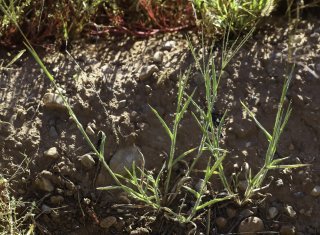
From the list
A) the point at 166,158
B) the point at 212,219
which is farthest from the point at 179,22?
the point at 212,219

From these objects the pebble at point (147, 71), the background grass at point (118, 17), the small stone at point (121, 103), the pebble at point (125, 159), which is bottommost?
the pebble at point (125, 159)

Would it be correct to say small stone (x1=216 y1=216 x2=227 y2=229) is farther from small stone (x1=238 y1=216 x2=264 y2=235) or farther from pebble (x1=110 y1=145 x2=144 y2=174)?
pebble (x1=110 y1=145 x2=144 y2=174)

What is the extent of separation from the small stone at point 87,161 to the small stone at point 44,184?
0.45 feet

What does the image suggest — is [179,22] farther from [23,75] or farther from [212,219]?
[212,219]

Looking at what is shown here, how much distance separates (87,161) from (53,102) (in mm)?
261

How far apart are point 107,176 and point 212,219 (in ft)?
1.27

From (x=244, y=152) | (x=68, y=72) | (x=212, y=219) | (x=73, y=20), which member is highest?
(x=73, y=20)

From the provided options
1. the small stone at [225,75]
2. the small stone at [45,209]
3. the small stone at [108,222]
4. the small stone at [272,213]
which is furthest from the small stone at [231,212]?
the small stone at [45,209]

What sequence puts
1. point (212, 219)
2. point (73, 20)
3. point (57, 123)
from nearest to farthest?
point (212, 219), point (57, 123), point (73, 20)

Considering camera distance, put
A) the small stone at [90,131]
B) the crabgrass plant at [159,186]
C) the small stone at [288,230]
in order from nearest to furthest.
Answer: the crabgrass plant at [159,186], the small stone at [288,230], the small stone at [90,131]

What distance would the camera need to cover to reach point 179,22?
2.55 metres

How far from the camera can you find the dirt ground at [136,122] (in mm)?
2201

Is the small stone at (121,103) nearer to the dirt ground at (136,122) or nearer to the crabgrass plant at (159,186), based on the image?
the dirt ground at (136,122)

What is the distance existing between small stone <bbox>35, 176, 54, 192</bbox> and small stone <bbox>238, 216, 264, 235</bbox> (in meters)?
0.66
